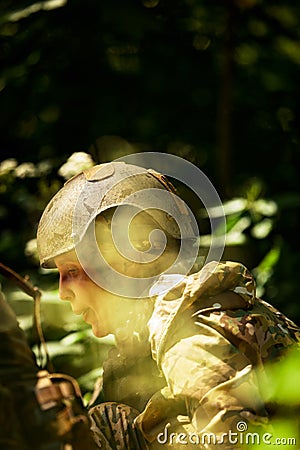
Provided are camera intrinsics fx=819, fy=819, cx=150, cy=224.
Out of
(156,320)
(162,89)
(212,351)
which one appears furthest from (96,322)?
(162,89)

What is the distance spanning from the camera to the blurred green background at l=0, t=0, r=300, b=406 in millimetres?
3555

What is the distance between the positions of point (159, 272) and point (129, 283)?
0.06m

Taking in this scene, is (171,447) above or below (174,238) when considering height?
below

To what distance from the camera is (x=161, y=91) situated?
372 centimetres

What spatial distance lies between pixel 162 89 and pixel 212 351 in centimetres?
256

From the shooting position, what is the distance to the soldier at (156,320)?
127 centimetres

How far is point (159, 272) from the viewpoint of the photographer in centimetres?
153

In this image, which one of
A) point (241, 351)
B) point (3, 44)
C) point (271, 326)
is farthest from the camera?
point (3, 44)

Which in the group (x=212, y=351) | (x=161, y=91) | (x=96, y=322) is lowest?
(x=161, y=91)

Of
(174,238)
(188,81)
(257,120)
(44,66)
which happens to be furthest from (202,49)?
(174,238)

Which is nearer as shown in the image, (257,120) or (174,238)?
(174,238)

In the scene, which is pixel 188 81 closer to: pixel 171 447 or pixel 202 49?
pixel 202 49

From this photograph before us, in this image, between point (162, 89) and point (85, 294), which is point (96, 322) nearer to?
point (85, 294)

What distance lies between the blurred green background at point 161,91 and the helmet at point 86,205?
1841 mm
